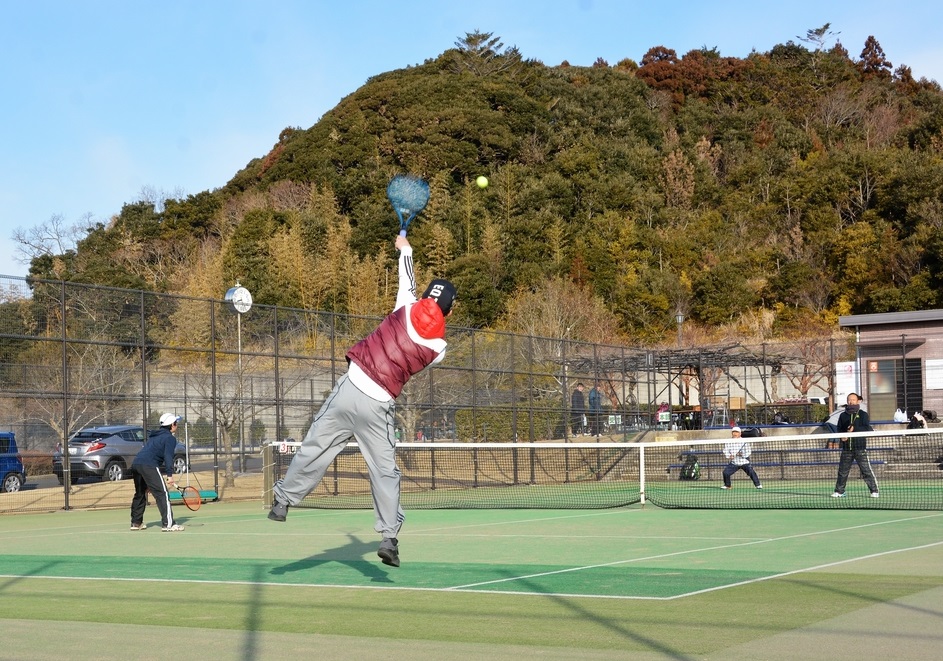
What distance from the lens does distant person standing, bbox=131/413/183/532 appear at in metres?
15.2

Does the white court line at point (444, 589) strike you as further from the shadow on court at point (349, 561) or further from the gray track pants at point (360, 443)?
the gray track pants at point (360, 443)

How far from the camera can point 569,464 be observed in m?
30.2

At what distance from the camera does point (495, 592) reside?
831 centimetres

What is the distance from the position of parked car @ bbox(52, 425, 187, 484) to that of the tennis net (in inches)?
165

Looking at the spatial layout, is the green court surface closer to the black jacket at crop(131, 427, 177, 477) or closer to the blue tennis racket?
the black jacket at crop(131, 427, 177, 477)

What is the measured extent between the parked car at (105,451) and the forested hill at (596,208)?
28.5 metres

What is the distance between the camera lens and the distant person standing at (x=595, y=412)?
3416 centimetres

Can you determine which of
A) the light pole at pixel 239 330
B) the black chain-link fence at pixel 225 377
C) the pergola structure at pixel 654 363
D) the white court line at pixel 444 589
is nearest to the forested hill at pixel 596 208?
the pergola structure at pixel 654 363

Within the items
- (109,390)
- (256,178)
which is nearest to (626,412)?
(109,390)

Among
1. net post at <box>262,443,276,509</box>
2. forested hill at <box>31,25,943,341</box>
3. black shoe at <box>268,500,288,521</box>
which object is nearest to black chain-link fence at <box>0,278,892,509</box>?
net post at <box>262,443,276,509</box>

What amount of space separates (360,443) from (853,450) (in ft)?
40.1

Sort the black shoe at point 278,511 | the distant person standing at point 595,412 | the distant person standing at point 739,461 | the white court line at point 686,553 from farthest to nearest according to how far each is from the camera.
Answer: the distant person standing at point 595,412 → the distant person standing at point 739,461 → the white court line at point 686,553 → the black shoe at point 278,511

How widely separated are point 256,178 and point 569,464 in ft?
221

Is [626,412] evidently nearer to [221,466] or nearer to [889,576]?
[221,466]
